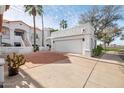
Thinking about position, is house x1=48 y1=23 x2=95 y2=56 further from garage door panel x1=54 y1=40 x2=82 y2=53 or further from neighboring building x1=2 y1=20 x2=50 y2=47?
neighboring building x1=2 y1=20 x2=50 y2=47

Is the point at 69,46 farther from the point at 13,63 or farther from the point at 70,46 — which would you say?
the point at 13,63

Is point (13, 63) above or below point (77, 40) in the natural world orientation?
below

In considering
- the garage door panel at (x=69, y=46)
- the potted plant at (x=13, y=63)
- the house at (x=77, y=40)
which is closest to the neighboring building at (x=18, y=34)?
the garage door panel at (x=69, y=46)

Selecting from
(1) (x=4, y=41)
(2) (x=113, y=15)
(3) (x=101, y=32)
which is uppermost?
(2) (x=113, y=15)

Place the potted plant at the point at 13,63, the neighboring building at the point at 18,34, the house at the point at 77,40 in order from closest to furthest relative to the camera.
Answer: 1. the potted plant at the point at 13,63
2. the house at the point at 77,40
3. the neighboring building at the point at 18,34

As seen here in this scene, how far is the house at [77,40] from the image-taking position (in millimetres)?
11992

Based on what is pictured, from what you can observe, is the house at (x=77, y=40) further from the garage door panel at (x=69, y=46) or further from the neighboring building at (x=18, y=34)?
the neighboring building at (x=18, y=34)

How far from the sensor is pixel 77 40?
1280cm

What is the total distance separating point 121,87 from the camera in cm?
474

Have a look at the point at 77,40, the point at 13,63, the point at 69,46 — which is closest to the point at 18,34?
the point at 69,46

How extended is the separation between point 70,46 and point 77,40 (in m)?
1.15
